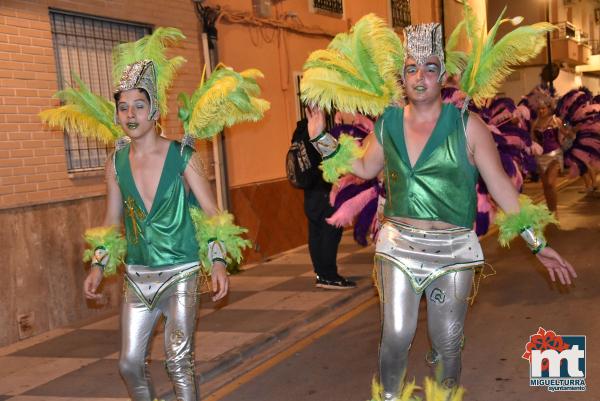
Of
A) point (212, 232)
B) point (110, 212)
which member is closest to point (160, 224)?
point (212, 232)

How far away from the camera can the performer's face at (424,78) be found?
4156 mm

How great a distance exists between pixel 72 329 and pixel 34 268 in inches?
29.3

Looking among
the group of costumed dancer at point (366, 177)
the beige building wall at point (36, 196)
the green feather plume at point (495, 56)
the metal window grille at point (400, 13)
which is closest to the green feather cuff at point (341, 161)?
the group of costumed dancer at point (366, 177)

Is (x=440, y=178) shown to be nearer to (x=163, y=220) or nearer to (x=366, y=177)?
(x=366, y=177)

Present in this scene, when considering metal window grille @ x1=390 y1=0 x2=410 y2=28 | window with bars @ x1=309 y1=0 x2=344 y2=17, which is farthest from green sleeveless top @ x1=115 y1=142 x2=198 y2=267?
metal window grille @ x1=390 y1=0 x2=410 y2=28

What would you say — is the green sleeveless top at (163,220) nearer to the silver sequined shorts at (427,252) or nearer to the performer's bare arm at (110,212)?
the performer's bare arm at (110,212)

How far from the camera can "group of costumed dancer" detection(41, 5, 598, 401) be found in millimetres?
4117

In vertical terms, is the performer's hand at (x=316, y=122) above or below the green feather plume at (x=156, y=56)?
below

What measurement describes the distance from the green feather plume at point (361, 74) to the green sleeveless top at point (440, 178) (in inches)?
15.9

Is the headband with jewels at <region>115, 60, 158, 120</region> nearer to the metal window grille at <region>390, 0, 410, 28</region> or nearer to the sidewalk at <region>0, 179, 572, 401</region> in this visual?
the sidewalk at <region>0, 179, 572, 401</region>

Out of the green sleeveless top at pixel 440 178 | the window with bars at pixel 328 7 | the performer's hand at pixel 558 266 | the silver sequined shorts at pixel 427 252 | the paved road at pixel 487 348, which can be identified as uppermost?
the window with bars at pixel 328 7
